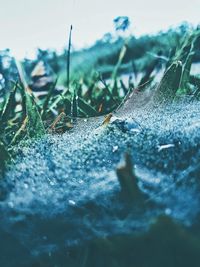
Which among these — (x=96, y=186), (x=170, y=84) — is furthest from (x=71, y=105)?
(x=96, y=186)

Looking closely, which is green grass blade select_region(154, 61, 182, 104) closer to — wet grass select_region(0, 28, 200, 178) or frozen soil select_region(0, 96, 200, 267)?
wet grass select_region(0, 28, 200, 178)

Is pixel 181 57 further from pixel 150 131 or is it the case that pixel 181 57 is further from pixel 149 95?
pixel 150 131

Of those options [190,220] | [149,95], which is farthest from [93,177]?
[149,95]

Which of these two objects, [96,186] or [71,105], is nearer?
[96,186]

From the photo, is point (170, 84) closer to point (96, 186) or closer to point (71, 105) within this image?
point (71, 105)

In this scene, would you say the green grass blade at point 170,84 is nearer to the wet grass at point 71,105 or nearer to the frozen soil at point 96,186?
the wet grass at point 71,105

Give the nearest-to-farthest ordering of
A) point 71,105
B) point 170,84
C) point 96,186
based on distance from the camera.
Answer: point 96,186
point 170,84
point 71,105

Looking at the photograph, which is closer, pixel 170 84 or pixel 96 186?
pixel 96 186

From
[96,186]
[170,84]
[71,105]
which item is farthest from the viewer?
[71,105]
